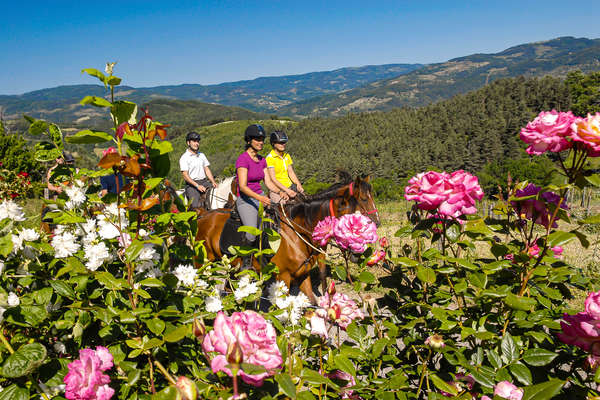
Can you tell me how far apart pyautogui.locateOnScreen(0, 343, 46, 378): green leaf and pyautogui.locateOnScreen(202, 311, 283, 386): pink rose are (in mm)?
634

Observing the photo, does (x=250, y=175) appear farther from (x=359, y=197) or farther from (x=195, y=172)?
(x=195, y=172)

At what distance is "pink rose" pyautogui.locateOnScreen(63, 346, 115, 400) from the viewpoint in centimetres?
115

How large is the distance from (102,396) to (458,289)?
1.54m

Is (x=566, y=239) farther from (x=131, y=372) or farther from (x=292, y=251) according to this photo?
(x=292, y=251)

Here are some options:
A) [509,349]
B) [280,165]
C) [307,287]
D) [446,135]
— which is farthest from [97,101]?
[446,135]

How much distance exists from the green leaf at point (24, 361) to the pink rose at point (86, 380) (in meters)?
→ 0.10

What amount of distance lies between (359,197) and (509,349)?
3.79 meters

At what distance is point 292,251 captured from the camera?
5.35 metres

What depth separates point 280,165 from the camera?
6809 mm

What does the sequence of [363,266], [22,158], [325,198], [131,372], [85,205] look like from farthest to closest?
[22,158] < [325,198] < [363,266] < [85,205] < [131,372]

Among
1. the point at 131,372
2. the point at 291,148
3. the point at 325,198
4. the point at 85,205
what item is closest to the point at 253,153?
the point at 325,198

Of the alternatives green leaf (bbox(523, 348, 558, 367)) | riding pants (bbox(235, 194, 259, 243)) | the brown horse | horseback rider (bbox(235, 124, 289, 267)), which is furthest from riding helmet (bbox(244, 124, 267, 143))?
green leaf (bbox(523, 348, 558, 367))

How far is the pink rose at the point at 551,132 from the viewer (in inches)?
53.6

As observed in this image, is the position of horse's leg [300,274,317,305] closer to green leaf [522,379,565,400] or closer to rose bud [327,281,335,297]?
rose bud [327,281,335,297]
